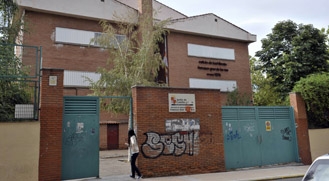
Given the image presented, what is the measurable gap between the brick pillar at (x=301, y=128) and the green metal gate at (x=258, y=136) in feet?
0.73

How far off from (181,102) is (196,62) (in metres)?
17.1

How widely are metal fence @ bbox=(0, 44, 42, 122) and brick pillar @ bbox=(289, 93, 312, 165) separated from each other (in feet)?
38.1

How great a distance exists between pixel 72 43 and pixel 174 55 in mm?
9420

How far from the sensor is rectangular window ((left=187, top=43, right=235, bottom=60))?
92.1ft

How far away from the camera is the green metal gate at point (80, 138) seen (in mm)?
9523

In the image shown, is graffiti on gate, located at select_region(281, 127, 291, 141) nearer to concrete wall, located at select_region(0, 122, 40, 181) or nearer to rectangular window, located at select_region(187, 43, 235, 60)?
concrete wall, located at select_region(0, 122, 40, 181)

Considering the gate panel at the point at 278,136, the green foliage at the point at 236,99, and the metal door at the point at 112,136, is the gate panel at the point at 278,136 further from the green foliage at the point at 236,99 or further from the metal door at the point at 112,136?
the metal door at the point at 112,136

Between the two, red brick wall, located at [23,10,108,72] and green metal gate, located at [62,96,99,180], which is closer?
green metal gate, located at [62,96,99,180]

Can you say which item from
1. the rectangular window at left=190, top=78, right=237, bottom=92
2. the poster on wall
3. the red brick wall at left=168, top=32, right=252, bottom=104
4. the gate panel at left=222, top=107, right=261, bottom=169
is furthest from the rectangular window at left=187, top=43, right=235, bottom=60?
the poster on wall

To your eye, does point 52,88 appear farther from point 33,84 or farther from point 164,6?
point 164,6

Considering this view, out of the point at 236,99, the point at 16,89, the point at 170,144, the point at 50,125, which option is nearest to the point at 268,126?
the point at 170,144

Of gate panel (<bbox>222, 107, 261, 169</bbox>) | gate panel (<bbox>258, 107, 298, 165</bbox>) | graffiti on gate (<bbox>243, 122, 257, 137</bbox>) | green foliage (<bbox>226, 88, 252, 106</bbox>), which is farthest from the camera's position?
→ green foliage (<bbox>226, 88, 252, 106</bbox>)

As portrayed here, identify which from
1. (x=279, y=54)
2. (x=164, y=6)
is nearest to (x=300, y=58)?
(x=279, y=54)

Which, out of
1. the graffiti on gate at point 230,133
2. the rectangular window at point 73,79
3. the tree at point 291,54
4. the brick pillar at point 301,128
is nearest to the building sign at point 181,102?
the graffiti on gate at point 230,133
